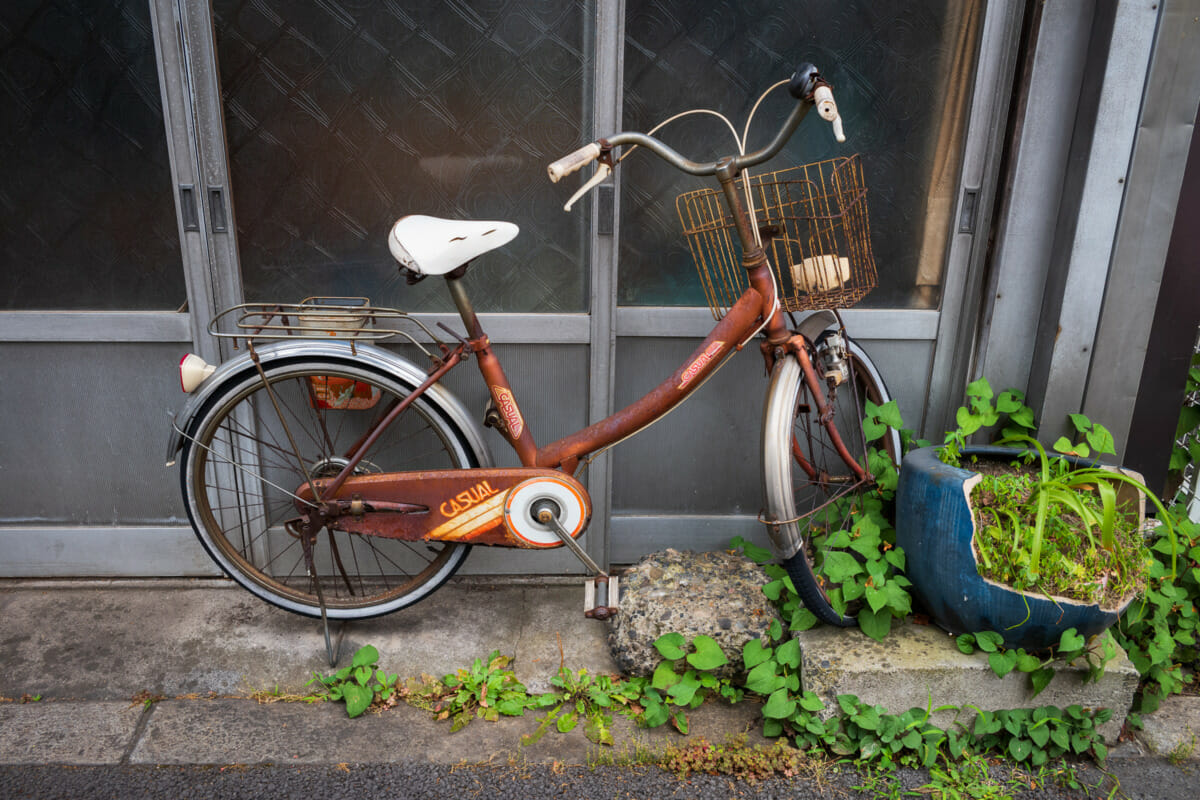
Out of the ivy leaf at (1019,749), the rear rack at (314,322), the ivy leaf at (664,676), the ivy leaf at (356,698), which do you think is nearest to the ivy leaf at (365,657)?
the ivy leaf at (356,698)

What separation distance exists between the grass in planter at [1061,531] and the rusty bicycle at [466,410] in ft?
1.72

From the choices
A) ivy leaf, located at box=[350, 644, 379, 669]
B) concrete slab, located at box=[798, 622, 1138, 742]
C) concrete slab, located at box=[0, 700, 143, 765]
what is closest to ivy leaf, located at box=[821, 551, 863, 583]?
concrete slab, located at box=[798, 622, 1138, 742]

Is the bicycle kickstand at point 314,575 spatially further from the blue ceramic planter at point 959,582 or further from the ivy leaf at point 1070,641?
the ivy leaf at point 1070,641

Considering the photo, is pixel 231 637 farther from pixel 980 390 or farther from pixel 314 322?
pixel 980 390

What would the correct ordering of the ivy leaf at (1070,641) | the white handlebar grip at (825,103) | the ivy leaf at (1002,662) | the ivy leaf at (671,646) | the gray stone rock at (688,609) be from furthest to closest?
the gray stone rock at (688,609), the ivy leaf at (671,646), the ivy leaf at (1002,662), the ivy leaf at (1070,641), the white handlebar grip at (825,103)

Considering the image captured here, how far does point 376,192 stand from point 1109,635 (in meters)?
3.19

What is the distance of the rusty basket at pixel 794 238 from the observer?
2881 mm

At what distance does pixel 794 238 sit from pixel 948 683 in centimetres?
178

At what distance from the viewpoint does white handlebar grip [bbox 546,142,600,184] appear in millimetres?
2289

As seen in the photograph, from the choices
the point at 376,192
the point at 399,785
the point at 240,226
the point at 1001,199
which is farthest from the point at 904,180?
the point at 399,785

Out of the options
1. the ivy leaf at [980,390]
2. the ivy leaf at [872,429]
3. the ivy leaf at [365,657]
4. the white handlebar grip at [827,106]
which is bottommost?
the ivy leaf at [365,657]

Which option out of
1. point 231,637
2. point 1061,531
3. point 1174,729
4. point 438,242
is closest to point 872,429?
point 1061,531

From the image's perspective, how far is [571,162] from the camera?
234cm

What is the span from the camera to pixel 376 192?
10.4 feet
